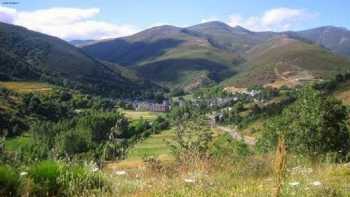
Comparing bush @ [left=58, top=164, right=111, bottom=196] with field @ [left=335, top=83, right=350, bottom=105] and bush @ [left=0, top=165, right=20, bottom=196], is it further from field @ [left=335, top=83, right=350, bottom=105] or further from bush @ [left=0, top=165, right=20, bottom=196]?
field @ [left=335, top=83, right=350, bottom=105]

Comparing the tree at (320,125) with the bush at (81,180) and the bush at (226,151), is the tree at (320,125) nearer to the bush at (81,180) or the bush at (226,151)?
the bush at (226,151)

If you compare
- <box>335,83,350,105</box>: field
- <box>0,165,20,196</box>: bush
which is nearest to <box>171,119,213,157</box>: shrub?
<box>0,165,20,196</box>: bush

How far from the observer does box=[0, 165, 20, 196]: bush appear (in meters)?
7.16

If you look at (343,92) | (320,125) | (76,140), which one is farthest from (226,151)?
(343,92)

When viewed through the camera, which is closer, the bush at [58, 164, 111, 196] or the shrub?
→ the bush at [58, 164, 111, 196]

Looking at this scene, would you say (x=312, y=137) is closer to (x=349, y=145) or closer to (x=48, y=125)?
(x=349, y=145)

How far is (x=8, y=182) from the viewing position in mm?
7191

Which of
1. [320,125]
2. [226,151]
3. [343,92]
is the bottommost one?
[343,92]

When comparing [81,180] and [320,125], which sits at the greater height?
[81,180]

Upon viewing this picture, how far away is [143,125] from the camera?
164 meters

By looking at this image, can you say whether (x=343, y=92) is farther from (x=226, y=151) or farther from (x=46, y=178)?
(x=46, y=178)

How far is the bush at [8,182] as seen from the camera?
23.5 feet

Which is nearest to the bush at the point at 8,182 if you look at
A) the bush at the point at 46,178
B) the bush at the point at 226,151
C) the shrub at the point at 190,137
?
the bush at the point at 46,178

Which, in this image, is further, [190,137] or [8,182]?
[190,137]
